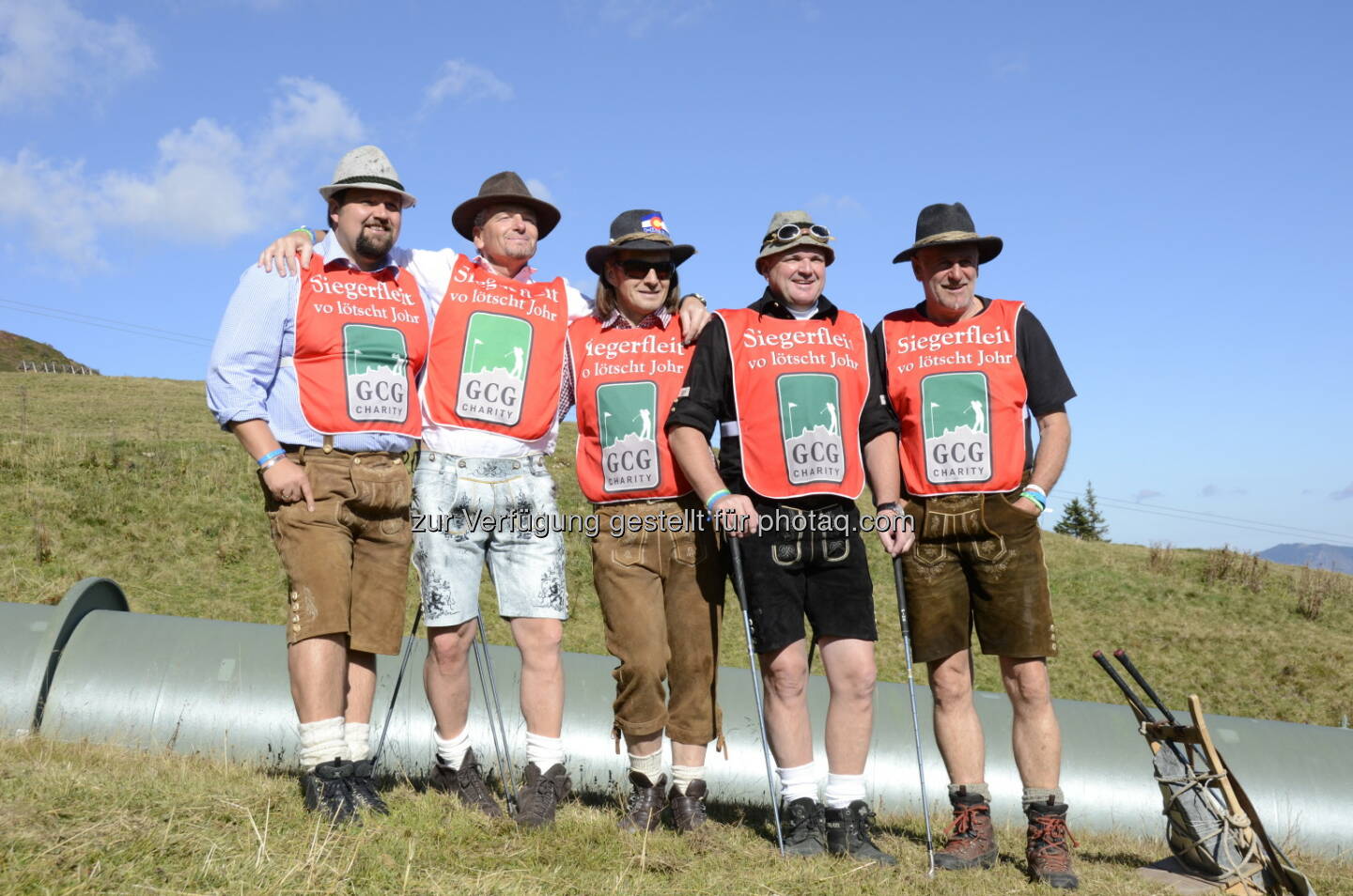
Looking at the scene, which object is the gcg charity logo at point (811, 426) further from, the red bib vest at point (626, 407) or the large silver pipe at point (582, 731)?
the large silver pipe at point (582, 731)

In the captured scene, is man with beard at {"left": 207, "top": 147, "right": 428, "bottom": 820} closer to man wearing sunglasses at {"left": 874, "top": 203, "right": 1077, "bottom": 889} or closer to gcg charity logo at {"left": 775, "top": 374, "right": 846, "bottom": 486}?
gcg charity logo at {"left": 775, "top": 374, "right": 846, "bottom": 486}

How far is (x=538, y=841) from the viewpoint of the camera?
4.31 m

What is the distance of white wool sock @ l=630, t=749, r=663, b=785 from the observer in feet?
16.5

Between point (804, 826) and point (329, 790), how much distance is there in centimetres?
210

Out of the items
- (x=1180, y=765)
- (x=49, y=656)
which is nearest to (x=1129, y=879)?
(x=1180, y=765)

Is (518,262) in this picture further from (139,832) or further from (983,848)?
(983,848)

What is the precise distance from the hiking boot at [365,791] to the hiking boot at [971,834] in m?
2.51

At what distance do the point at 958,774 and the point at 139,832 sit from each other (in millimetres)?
3523

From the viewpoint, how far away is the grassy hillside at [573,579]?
570 inches

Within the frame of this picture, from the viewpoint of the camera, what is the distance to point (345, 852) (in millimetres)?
3736

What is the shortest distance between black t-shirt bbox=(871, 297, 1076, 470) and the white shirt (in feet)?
5.37

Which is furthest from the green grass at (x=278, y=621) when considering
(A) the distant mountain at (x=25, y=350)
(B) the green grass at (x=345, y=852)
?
(A) the distant mountain at (x=25, y=350)

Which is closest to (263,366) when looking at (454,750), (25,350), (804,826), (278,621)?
(454,750)

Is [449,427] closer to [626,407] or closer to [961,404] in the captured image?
[626,407]
